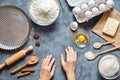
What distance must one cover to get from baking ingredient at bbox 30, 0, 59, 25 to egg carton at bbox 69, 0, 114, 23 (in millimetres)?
73

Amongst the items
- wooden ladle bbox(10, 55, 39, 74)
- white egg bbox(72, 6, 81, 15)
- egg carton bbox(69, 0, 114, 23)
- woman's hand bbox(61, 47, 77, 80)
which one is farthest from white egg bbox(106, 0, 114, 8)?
wooden ladle bbox(10, 55, 39, 74)

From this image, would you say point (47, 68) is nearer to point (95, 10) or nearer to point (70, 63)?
point (70, 63)

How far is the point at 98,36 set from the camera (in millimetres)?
1469

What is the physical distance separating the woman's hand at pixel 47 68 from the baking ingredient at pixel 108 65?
18cm

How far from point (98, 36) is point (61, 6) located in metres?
0.18

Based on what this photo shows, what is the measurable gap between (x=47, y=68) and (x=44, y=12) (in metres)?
0.21

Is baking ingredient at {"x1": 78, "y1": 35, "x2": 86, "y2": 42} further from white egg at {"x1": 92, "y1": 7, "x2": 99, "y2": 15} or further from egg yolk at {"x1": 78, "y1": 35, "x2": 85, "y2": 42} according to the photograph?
white egg at {"x1": 92, "y1": 7, "x2": 99, "y2": 15}

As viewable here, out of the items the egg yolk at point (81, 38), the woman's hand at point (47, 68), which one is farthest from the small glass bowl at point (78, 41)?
the woman's hand at point (47, 68)

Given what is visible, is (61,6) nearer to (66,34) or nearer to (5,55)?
(66,34)

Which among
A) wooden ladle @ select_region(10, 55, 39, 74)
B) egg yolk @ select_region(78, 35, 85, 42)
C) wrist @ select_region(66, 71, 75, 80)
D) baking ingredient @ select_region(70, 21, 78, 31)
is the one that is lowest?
wrist @ select_region(66, 71, 75, 80)

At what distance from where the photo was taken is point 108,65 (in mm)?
1397

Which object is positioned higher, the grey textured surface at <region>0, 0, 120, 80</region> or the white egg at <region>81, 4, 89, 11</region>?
the white egg at <region>81, 4, 89, 11</region>

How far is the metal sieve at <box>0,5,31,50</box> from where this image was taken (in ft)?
4.80

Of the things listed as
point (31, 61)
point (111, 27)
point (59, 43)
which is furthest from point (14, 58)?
point (111, 27)
